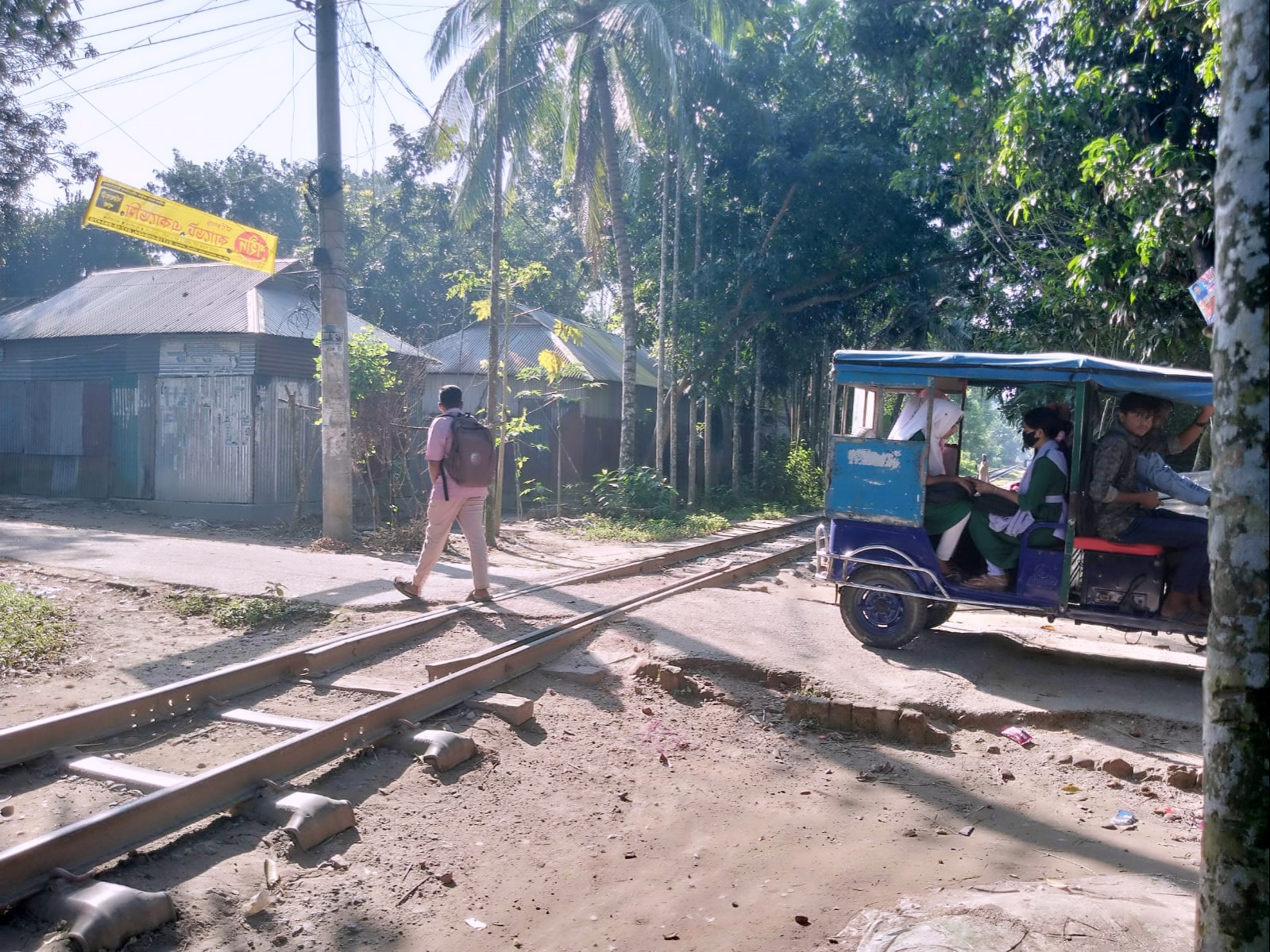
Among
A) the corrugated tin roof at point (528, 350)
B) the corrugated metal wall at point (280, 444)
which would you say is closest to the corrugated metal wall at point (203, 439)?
the corrugated metal wall at point (280, 444)

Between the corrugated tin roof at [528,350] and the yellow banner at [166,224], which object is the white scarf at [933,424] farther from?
the corrugated tin roof at [528,350]

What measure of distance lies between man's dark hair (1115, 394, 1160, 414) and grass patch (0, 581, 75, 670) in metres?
7.45

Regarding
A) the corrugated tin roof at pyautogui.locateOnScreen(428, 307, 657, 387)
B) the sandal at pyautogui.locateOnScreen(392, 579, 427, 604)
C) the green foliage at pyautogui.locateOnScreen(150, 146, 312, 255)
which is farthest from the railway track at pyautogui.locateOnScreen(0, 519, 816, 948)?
the green foliage at pyautogui.locateOnScreen(150, 146, 312, 255)

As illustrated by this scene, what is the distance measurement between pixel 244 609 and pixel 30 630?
147 cm

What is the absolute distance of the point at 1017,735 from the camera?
5.72 m

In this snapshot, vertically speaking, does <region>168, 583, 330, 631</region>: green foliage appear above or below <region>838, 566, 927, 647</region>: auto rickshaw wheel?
below

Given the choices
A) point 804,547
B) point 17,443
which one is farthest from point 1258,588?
point 17,443

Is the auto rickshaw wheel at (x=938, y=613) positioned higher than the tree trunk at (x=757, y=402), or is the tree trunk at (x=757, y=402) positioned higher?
the tree trunk at (x=757, y=402)

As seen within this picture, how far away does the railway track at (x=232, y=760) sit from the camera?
327 cm

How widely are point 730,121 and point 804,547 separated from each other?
946 centimetres

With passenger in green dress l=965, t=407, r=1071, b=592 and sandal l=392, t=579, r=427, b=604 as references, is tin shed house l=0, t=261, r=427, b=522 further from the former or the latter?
passenger in green dress l=965, t=407, r=1071, b=592

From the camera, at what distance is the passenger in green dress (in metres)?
6.73

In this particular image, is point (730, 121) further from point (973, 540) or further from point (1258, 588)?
point (1258, 588)

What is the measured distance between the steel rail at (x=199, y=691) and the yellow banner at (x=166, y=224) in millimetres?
7919
